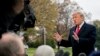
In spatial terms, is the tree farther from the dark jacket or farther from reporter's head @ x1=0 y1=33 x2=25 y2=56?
reporter's head @ x1=0 y1=33 x2=25 y2=56

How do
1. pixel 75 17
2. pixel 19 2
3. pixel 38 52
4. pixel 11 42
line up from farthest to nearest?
1. pixel 75 17
2. pixel 38 52
3. pixel 19 2
4. pixel 11 42

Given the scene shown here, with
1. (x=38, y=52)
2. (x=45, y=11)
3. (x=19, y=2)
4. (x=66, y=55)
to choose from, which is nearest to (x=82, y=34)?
(x=66, y=55)

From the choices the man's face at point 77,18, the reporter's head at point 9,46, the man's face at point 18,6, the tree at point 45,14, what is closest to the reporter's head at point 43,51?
the man's face at point 18,6

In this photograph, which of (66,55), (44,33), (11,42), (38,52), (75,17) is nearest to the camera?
(11,42)

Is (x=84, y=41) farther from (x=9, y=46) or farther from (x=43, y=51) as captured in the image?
(x=9, y=46)

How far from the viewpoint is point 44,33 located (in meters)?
57.2

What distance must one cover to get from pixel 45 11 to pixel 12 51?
49.2 m

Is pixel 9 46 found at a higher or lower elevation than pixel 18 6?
lower

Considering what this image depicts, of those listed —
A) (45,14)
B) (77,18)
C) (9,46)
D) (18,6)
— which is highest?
(18,6)

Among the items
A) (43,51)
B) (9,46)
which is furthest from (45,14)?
(9,46)

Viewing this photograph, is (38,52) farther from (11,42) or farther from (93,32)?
(93,32)

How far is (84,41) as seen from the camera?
6.80 metres

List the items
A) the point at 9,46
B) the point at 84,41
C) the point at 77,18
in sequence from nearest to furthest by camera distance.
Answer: the point at 9,46 < the point at 77,18 < the point at 84,41

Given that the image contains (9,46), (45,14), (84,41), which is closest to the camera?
(9,46)
